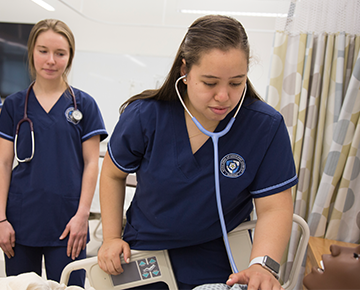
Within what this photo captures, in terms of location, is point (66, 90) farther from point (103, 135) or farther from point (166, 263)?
point (166, 263)

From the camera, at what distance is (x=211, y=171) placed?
34.4 inches

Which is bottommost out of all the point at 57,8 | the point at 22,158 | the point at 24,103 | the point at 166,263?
the point at 166,263

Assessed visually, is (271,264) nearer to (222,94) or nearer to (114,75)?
(222,94)

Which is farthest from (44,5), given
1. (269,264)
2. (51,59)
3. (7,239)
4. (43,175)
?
(269,264)

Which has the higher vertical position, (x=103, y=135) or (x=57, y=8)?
(x=57, y=8)

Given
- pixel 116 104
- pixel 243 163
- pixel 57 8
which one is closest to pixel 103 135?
pixel 243 163

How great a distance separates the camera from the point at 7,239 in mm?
1268

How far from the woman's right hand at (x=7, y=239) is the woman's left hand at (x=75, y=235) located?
196 millimetres

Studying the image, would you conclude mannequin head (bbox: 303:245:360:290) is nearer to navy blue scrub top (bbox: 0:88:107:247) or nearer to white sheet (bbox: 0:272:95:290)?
white sheet (bbox: 0:272:95:290)

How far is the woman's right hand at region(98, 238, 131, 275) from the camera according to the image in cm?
93

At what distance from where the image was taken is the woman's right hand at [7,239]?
127 centimetres

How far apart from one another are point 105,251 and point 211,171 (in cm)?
40

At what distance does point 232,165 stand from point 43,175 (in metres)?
0.85

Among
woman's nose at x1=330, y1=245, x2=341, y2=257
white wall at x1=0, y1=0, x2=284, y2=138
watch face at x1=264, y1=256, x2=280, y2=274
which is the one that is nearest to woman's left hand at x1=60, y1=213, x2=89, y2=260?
watch face at x1=264, y1=256, x2=280, y2=274
